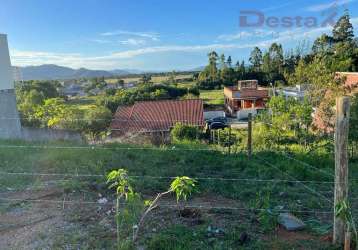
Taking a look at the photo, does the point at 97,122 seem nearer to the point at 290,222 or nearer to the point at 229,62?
the point at 290,222

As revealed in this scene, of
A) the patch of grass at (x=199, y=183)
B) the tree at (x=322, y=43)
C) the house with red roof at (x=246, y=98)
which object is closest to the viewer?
the patch of grass at (x=199, y=183)

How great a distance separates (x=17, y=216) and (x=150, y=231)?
4.52ft

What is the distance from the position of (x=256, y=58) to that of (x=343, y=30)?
1264 centimetres

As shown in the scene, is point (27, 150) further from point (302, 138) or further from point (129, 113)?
point (129, 113)

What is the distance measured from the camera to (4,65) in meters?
8.41

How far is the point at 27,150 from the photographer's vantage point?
212 inches

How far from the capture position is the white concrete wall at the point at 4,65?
8.33 m

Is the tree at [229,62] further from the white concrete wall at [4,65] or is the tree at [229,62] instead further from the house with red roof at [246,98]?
the white concrete wall at [4,65]

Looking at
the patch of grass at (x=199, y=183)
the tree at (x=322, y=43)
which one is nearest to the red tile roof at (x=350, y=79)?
the patch of grass at (x=199, y=183)

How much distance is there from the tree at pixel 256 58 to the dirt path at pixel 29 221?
128 feet

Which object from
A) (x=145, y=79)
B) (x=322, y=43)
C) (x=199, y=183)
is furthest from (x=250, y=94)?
(x=199, y=183)

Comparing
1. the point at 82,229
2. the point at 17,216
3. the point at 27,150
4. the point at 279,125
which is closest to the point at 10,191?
the point at 17,216

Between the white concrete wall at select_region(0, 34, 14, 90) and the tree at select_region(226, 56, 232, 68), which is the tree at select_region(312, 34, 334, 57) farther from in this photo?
the white concrete wall at select_region(0, 34, 14, 90)

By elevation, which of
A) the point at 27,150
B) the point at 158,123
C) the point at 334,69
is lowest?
the point at 158,123
